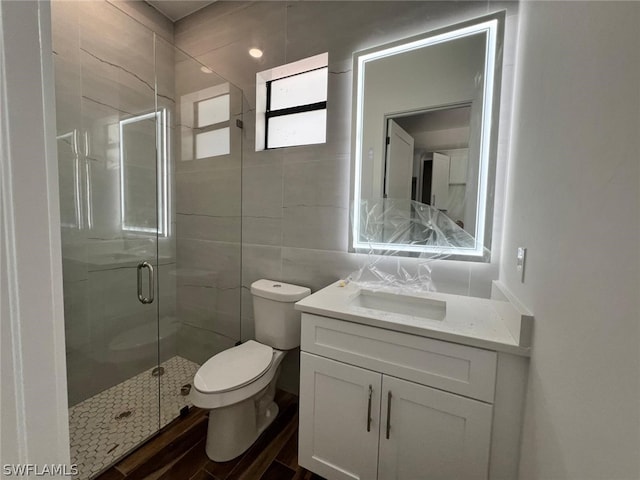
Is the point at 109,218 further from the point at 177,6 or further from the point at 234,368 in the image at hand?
the point at 177,6

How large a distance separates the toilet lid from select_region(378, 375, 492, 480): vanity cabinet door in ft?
2.29

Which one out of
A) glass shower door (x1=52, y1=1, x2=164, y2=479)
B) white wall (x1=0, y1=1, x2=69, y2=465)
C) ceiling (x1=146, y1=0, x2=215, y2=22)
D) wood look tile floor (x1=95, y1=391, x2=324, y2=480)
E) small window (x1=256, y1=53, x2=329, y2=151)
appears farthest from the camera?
ceiling (x1=146, y1=0, x2=215, y2=22)

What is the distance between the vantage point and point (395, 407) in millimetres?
1017

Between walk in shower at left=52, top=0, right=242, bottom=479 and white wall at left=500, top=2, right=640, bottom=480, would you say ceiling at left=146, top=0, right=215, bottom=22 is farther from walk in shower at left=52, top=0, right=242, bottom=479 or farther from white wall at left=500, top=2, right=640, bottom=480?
white wall at left=500, top=2, right=640, bottom=480

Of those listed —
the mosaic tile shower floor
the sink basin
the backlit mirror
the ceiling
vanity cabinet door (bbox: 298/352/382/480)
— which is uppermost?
the ceiling

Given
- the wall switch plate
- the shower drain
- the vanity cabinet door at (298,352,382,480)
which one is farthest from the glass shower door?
the wall switch plate

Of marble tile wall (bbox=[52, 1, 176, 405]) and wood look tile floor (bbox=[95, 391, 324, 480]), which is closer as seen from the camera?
wood look tile floor (bbox=[95, 391, 324, 480])

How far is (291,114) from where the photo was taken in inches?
72.7

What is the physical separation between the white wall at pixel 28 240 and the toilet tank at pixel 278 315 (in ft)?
3.80

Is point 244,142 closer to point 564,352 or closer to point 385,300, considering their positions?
point 385,300

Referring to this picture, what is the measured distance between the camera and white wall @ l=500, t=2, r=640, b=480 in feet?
1.44

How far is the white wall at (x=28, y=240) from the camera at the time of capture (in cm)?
36

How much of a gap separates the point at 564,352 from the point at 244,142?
1982 millimetres

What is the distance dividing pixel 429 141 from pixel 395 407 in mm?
1287
